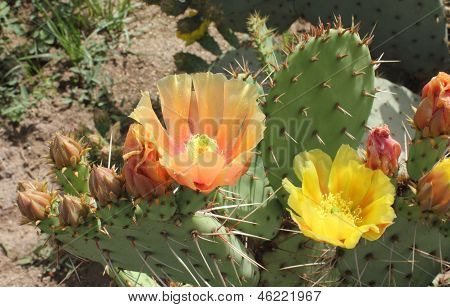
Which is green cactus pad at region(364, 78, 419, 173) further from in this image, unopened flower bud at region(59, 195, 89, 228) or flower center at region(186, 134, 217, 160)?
unopened flower bud at region(59, 195, 89, 228)

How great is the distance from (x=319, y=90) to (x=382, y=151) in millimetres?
243

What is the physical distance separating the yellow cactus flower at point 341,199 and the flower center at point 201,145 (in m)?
0.17

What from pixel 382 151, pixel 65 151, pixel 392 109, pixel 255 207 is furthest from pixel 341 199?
pixel 392 109

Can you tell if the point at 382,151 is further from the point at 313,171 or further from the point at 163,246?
the point at 163,246

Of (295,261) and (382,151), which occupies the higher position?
(382,151)

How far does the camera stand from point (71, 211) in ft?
3.82

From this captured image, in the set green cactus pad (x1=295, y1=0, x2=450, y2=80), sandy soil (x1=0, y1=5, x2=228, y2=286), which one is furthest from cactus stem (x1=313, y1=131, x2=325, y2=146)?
sandy soil (x1=0, y1=5, x2=228, y2=286)

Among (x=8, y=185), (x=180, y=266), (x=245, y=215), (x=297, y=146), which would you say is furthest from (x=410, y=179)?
(x=8, y=185)

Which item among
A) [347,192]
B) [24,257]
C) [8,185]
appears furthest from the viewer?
[8,185]

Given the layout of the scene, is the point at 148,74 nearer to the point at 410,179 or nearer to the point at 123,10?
the point at 123,10

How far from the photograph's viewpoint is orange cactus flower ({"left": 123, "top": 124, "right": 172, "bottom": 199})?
1.06m

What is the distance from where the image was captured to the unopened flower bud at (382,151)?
3.90 ft

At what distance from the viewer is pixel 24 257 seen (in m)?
2.15

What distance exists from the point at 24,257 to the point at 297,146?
3.96 feet
